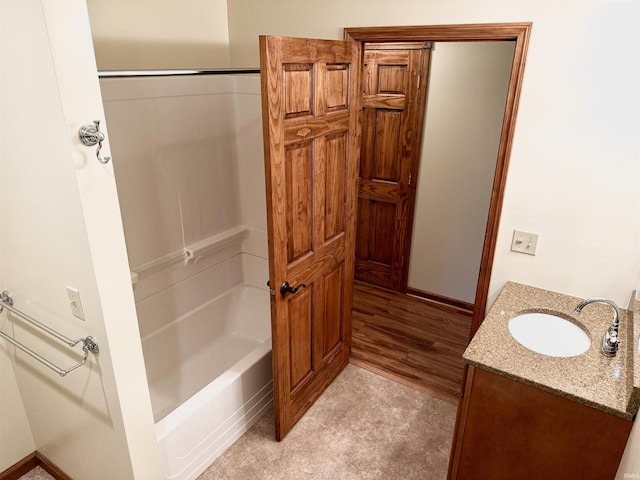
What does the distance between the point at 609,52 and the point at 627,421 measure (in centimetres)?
140

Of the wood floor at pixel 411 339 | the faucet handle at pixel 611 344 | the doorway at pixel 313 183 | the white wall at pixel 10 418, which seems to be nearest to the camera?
the faucet handle at pixel 611 344

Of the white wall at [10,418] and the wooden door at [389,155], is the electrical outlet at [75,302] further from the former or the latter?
the wooden door at [389,155]

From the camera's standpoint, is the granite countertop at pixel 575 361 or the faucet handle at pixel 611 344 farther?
the faucet handle at pixel 611 344

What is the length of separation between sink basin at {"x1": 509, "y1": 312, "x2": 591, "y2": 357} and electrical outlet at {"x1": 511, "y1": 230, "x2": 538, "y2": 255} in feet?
1.04

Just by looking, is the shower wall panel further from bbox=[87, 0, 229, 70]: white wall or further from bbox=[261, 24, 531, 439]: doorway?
bbox=[261, 24, 531, 439]: doorway

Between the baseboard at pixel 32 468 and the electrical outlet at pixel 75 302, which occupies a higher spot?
the electrical outlet at pixel 75 302

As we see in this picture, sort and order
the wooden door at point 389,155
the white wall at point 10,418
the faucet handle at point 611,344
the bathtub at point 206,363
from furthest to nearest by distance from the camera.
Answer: the wooden door at point 389,155 → the bathtub at point 206,363 → the white wall at point 10,418 → the faucet handle at point 611,344

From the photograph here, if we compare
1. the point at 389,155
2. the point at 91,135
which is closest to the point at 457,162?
the point at 389,155

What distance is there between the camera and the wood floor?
2.90 m

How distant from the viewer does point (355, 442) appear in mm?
2395

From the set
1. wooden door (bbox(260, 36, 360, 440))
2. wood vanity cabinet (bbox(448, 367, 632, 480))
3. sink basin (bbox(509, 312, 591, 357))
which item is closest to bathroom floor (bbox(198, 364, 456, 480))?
wooden door (bbox(260, 36, 360, 440))

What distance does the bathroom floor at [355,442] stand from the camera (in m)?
2.22

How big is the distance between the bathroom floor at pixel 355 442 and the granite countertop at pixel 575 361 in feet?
2.80

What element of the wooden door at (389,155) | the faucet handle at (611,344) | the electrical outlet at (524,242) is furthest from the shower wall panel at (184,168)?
the faucet handle at (611,344)
